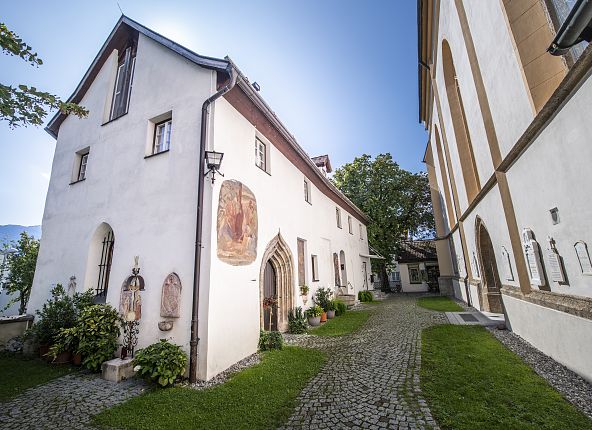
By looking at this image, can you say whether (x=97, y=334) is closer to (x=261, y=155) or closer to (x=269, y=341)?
(x=269, y=341)

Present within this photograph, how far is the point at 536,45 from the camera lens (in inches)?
209

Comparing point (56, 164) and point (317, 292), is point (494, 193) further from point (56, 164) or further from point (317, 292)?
point (56, 164)

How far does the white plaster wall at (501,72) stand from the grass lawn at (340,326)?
281 inches

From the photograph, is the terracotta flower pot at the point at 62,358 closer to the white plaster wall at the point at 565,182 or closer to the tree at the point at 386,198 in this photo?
the white plaster wall at the point at 565,182

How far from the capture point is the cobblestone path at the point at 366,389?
11.4 ft

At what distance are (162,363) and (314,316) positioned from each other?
6.52 meters

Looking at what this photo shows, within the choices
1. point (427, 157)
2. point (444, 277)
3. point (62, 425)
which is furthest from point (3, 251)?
point (427, 157)

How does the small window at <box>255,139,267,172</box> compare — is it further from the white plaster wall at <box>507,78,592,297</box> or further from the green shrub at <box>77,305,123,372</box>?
the white plaster wall at <box>507,78,592,297</box>

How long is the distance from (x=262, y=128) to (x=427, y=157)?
778 inches

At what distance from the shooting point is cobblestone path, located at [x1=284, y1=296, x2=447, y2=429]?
348 centimetres

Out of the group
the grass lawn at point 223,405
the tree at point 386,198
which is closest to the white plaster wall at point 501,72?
the grass lawn at point 223,405

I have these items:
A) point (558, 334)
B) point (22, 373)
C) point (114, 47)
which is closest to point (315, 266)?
point (558, 334)

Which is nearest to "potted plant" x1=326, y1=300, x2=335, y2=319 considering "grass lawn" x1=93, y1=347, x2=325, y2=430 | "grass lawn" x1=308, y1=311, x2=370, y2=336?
"grass lawn" x1=308, y1=311, x2=370, y2=336

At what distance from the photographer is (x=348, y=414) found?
3.68 m
